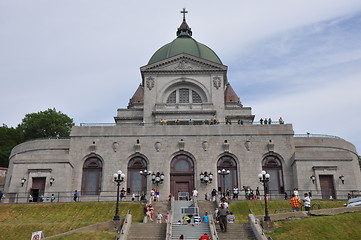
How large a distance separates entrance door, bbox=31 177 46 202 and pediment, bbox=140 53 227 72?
20.7 meters

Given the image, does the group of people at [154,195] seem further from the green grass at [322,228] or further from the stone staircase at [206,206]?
the green grass at [322,228]

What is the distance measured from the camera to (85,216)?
33969 mm

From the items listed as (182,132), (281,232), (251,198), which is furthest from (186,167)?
(281,232)

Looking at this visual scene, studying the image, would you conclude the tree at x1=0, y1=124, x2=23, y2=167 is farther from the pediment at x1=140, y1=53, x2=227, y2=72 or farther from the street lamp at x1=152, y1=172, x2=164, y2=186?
the street lamp at x1=152, y1=172, x2=164, y2=186

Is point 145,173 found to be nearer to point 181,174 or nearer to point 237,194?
point 181,174

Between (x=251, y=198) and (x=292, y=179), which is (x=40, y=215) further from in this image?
(x=292, y=179)

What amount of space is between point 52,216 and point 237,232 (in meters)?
15.7

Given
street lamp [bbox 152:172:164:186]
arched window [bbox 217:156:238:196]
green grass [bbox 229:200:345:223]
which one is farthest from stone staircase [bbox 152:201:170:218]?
arched window [bbox 217:156:238:196]

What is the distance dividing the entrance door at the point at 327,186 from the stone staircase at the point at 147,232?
856 inches

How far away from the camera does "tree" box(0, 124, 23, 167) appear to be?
73.9 m

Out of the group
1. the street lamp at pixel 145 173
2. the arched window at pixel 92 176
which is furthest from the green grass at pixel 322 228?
the arched window at pixel 92 176

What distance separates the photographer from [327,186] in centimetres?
4347

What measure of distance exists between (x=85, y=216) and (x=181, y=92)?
27549 mm

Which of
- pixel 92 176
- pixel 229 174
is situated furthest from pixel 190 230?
pixel 92 176
